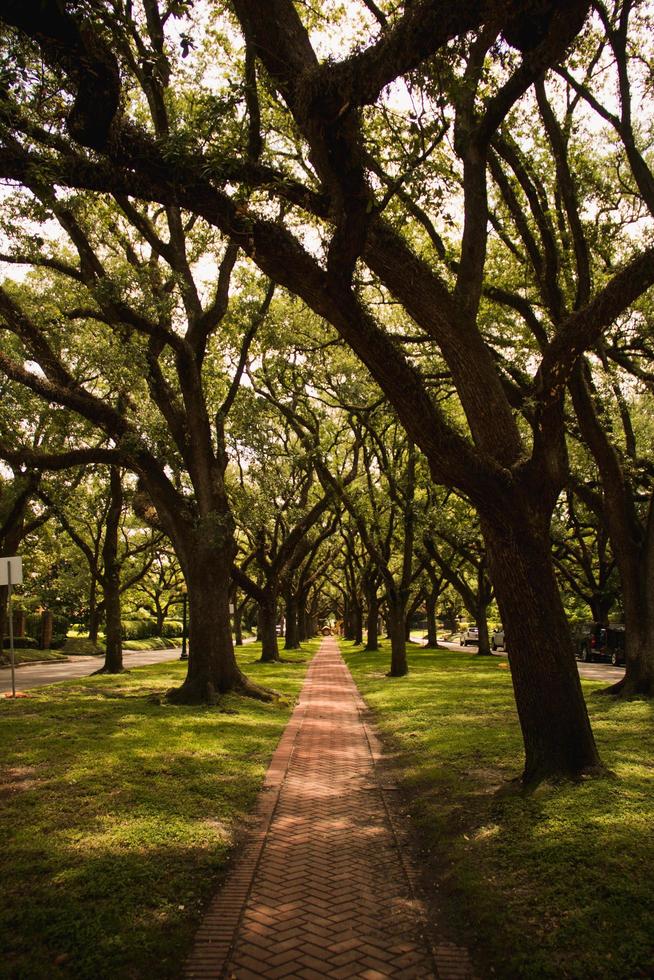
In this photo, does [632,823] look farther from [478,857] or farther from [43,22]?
[43,22]

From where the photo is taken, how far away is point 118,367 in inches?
483

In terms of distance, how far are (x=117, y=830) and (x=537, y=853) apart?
3270 millimetres

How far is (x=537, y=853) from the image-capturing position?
5.02 meters

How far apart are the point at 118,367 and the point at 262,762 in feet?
23.5

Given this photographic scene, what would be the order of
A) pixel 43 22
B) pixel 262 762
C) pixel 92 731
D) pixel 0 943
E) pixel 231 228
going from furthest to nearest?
pixel 92 731
pixel 262 762
pixel 231 228
pixel 43 22
pixel 0 943

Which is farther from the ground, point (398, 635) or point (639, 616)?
point (639, 616)

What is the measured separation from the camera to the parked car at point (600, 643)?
1150 inches

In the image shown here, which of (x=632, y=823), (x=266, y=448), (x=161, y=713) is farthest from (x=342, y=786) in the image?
(x=266, y=448)

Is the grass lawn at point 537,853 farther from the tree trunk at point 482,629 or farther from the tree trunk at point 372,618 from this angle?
the tree trunk at point 372,618

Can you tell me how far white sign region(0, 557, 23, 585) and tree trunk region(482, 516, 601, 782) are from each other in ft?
35.6

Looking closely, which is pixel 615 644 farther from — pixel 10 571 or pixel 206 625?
pixel 10 571

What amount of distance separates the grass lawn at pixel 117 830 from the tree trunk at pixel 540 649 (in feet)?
9.26

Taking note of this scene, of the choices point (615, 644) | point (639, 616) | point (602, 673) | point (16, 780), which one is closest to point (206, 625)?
point (16, 780)

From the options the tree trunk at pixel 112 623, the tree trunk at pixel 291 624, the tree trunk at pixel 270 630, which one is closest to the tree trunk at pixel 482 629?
the tree trunk at pixel 291 624
